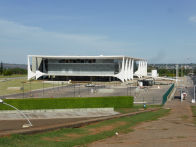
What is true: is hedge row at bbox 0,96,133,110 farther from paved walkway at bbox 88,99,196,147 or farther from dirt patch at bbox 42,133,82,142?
dirt patch at bbox 42,133,82,142

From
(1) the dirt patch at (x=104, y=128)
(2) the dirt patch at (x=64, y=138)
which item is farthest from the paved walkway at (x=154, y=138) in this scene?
(2) the dirt patch at (x=64, y=138)

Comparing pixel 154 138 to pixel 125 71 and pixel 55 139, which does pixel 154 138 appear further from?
pixel 125 71

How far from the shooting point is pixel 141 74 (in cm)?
13662

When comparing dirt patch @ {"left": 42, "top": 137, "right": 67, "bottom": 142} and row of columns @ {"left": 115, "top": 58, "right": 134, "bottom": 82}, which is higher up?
row of columns @ {"left": 115, "top": 58, "right": 134, "bottom": 82}

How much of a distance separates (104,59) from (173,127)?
7915 cm

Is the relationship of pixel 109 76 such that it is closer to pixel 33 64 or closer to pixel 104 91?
pixel 33 64

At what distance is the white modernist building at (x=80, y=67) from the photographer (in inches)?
3996

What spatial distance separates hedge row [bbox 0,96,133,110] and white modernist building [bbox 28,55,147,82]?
188ft

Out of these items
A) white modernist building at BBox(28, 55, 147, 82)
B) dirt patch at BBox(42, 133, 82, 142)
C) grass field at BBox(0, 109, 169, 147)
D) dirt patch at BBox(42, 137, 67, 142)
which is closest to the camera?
grass field at BBox(0, 109, 169, 147)

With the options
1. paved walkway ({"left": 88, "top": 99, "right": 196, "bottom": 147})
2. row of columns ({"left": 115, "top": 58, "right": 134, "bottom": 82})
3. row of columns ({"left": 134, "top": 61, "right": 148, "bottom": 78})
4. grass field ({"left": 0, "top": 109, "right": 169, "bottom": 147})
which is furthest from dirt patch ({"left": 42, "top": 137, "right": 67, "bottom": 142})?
row of columns ({"left": 134, "top": 61, "right": 148, "bottom": 78})

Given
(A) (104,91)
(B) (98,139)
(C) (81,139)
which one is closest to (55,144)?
(C) (81,139)

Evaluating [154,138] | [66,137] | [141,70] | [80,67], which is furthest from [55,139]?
[141,70]

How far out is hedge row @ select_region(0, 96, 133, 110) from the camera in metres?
36.3

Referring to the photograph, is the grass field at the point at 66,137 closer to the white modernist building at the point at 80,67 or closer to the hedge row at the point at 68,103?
the hedge row at the point at 68,103
